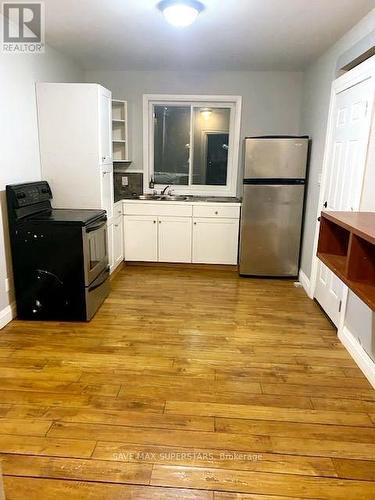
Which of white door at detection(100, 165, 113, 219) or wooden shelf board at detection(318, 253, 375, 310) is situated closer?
wooden shelf board at detection(318, 253, 375, 310)

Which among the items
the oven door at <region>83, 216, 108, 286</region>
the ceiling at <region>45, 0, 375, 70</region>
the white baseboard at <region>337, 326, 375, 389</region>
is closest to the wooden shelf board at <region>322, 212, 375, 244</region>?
the white baseboard at <region>337, 326, 375, 389</region>

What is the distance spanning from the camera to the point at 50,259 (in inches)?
116

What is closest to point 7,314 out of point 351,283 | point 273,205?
point 351,283

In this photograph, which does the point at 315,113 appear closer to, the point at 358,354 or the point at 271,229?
the point at 271,229

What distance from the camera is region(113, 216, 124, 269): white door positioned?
413 centimetres

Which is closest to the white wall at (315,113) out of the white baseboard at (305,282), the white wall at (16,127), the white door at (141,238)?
the white baseboard at (305,282)

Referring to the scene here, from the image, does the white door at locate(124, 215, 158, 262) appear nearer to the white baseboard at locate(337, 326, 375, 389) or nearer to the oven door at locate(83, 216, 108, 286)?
the oven door at locate(83, 216, 108, 286)

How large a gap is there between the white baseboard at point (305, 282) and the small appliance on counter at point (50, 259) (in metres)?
2.20

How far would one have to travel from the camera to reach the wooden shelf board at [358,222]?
5.16 ft

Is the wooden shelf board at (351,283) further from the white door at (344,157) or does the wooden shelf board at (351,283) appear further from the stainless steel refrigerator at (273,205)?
the stainless steel refrigerator at (273,205)

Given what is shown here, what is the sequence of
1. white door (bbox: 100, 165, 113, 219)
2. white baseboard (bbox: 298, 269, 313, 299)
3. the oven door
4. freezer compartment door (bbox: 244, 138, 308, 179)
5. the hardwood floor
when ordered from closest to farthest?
the hardwood floor < the oven door < white door (bbox: 100, 165, 113, 219) < white baseboard (bbox: 298, 269, 313, 299) < freezer compartment door (bbox: 244, 138, 308, 179)

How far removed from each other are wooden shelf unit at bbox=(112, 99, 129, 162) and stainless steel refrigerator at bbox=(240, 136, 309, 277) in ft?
5.35

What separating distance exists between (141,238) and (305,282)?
6.73 feet

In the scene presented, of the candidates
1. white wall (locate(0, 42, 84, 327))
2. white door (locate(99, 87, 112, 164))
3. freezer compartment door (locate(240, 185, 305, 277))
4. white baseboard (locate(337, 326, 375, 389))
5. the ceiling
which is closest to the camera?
white baseboard (locate(337, 326, 375, 389))
